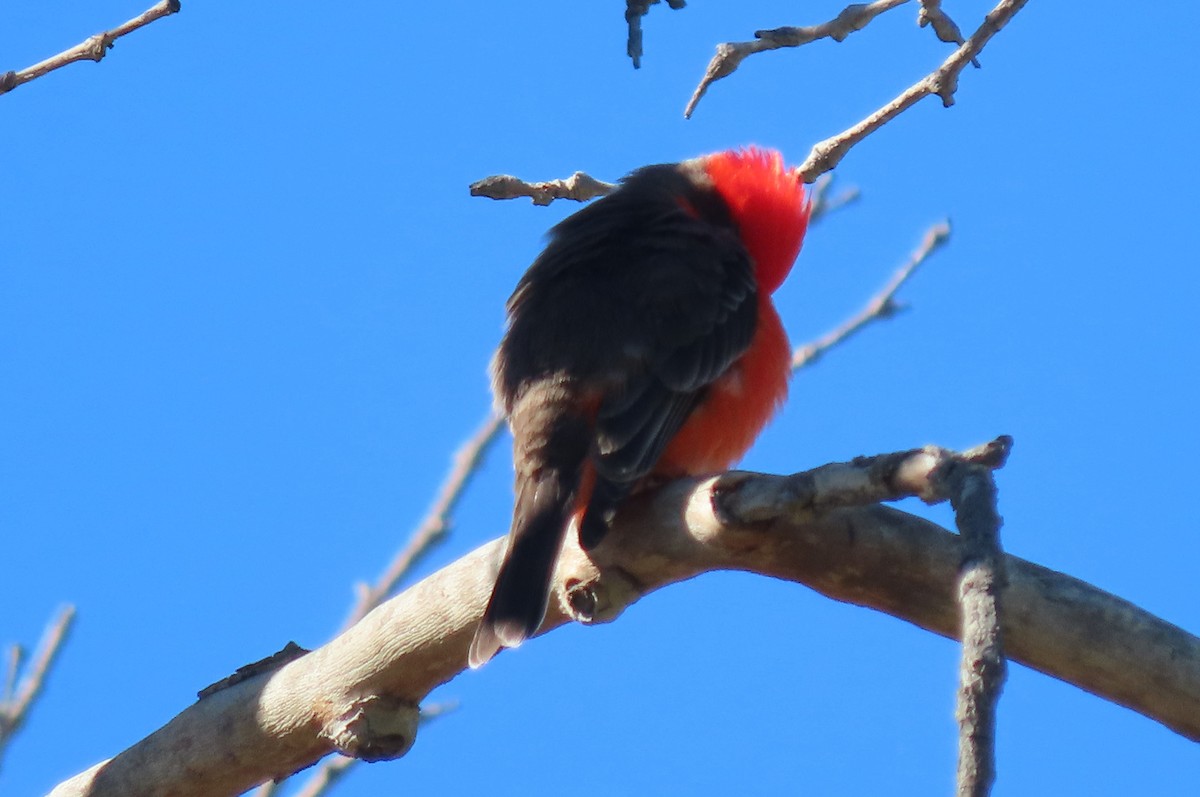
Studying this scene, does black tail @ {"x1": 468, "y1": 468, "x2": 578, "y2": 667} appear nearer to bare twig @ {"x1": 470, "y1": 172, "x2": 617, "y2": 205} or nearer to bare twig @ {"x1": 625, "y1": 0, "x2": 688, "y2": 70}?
bare twig @ {"x1": 470, "y1": 172, "x2": 617, "y2": 205}

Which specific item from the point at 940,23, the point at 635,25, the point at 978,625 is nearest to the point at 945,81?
the point at 940,23

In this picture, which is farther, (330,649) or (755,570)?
(330,649)

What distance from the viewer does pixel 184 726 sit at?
4.49m

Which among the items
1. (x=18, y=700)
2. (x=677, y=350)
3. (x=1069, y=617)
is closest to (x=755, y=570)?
(x=1069, y=617)

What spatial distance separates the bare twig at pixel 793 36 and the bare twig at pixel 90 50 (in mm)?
1472

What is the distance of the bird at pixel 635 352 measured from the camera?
180 inches

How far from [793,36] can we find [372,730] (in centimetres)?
222

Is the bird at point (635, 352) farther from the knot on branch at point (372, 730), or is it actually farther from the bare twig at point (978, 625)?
the bare twig at point (978, 625)

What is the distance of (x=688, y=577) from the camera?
13.5 ft

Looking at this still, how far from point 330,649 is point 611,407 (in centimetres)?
122

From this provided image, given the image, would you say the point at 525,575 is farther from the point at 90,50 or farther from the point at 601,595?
the point at 90,50

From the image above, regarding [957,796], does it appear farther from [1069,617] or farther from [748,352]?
[748,352]

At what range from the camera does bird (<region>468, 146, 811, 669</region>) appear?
15.0 ft

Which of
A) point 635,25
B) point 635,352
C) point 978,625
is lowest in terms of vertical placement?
point 978,625
